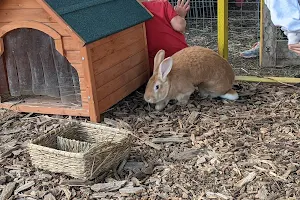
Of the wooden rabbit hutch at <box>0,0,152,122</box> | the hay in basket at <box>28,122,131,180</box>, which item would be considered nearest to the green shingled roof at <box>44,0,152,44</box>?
the wooden rabbit hutch at <box>0,0,152,122</box>

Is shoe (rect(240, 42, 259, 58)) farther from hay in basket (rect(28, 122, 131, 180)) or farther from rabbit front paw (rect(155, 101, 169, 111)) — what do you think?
hay in basket (rect(28, 122, 131, 180))

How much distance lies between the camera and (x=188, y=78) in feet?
12.6

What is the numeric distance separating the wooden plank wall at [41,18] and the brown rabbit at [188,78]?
596 mm

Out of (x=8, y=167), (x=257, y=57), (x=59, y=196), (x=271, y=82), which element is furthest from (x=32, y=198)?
(x=257, y=57)

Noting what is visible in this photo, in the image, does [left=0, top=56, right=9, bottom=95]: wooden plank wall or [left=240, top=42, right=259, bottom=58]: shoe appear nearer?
[left=0, top=56, right=9, bottom=95]: wooden plank wall

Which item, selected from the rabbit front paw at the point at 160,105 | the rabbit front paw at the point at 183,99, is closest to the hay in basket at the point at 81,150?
the rabbit front paw at the point at 160,105

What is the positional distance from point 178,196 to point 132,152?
62 centimetres

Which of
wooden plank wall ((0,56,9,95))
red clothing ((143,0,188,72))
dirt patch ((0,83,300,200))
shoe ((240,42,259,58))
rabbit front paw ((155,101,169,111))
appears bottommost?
dirt patch ((0,83,300,200))

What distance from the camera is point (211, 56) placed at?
394 centimetres

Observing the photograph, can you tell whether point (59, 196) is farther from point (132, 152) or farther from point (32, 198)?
point (132, 152)

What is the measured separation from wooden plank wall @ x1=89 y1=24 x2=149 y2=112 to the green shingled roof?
73 mm

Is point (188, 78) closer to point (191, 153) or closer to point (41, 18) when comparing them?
point (191, 153)

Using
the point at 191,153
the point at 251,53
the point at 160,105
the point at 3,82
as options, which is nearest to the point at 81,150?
the point at 191,153

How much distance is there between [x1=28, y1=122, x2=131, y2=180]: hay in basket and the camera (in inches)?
109
